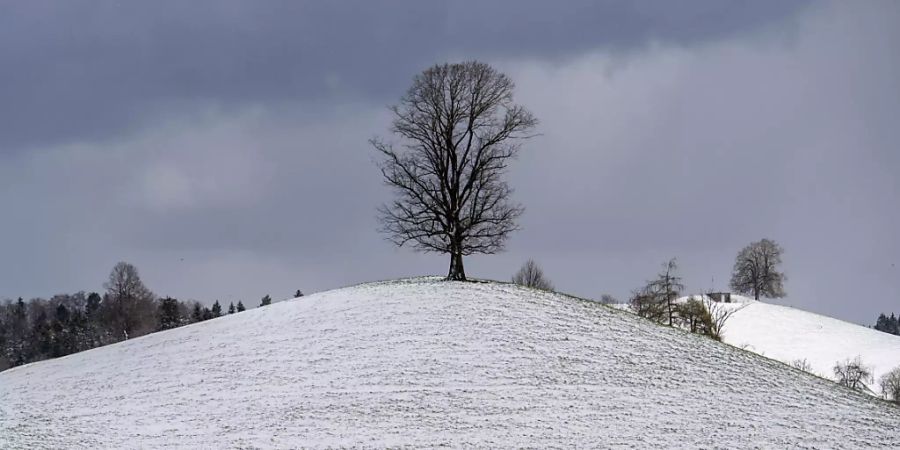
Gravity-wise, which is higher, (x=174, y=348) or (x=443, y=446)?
(x=174, y=348)

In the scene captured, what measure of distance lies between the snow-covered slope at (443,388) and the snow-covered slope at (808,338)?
4140 cm

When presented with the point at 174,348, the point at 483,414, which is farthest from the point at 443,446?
the point at 174,348

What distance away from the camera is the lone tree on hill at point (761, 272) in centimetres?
10425

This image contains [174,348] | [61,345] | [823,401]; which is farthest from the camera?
A: [61,345]

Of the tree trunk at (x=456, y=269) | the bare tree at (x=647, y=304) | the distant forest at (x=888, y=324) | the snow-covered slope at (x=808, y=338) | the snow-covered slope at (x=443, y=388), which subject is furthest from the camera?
the distant forest at (x=888, y=324)

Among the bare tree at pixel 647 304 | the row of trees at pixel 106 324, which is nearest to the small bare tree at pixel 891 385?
the bare tree at pixel 647 304

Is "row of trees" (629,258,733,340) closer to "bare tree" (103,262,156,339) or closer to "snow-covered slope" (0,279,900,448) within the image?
"snow-covered slope" (0,279,900,448)

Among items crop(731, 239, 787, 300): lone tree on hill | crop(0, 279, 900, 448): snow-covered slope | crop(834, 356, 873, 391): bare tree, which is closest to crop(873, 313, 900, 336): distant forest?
crop(731, 239, 787, 300): lone tree on hill

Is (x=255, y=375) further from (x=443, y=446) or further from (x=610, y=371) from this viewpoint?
(x=610, y=371)

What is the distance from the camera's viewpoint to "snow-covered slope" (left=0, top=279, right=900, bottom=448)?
26047 millimetres

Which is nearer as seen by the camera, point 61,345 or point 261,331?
point 261,331

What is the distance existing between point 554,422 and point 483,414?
2213mm

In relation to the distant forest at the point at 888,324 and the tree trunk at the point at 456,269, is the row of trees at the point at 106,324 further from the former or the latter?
the distant forest at the point at 888,324

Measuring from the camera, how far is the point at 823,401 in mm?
30172
